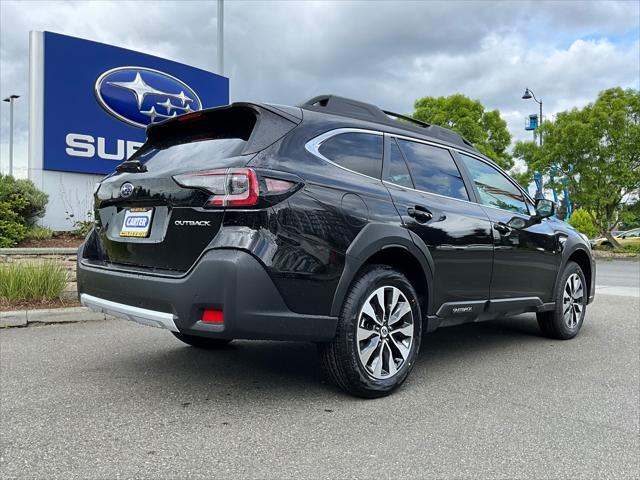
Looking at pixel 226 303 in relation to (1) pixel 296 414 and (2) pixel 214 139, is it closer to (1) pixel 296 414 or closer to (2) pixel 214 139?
(1) pixel 296 414

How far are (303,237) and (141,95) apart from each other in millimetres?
8939

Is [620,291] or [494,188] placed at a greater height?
[494,188]

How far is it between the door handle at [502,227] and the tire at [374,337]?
1.20 metres

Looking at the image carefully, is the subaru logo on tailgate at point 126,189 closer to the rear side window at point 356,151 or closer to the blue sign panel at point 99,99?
the rear side window at point 356,151

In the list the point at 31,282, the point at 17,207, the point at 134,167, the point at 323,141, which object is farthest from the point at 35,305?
the point at 323,141

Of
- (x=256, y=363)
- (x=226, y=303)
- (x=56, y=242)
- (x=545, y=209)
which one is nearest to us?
(x=226, y=303)

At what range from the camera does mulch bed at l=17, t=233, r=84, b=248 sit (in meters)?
8.24

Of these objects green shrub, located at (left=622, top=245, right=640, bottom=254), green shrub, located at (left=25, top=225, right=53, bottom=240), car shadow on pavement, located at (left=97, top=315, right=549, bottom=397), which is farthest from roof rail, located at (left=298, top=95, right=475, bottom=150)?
green shrub, located at (left=622, top=245, right=640, bottom=254)

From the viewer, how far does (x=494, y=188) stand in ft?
15.8

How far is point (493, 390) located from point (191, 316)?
2.12 metres

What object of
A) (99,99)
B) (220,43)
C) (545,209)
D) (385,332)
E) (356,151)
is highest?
(220,43)

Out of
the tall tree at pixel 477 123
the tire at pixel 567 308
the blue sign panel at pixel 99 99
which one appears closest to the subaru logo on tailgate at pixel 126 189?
the tire at pixel 567 308

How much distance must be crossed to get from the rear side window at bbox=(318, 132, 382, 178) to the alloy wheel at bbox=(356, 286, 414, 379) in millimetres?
799

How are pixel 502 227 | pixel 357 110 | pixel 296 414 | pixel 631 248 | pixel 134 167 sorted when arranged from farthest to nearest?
1. pixel 631 248
2. pixel 502 227
3. pixel 357 110
4. pixel 134 167
5. pixel 296 414
